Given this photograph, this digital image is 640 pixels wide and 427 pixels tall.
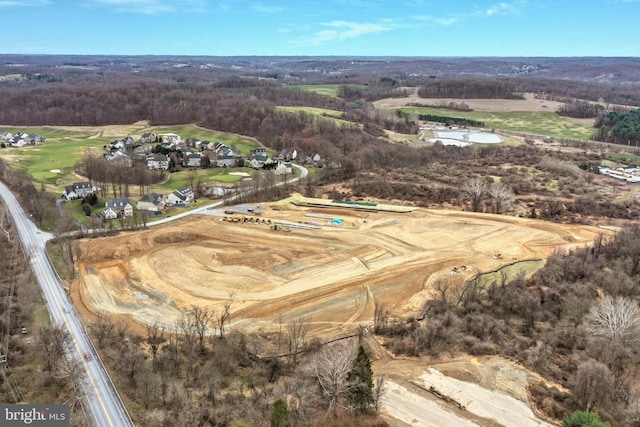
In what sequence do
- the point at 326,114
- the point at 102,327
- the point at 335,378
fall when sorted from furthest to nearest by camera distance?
the point at 326,114, the point at 102,327, the point at 335,378

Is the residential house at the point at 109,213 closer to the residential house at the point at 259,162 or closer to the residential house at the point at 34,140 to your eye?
the residential house at the point at 259,162

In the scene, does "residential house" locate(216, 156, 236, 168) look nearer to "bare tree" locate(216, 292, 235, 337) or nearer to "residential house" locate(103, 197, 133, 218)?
"residential house" locate(103, 197, 133, 218)


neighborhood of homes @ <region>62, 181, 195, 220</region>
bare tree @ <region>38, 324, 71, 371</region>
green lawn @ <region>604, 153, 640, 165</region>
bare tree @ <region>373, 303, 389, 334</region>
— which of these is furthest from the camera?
green lawn @ <region>604, 153, 640, 165</region>

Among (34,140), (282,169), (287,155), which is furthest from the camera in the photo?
(34,140)

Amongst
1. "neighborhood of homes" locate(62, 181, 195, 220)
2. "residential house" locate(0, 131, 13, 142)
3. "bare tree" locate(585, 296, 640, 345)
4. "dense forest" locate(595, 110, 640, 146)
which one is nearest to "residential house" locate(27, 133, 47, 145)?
"residential house" locate(0, 131, 13, 142)

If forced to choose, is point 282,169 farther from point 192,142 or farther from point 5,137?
point 5,137

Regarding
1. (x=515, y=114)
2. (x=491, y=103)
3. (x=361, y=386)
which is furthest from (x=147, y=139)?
(x=491, y=103)

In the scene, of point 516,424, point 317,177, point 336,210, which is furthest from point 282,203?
point 516,424
